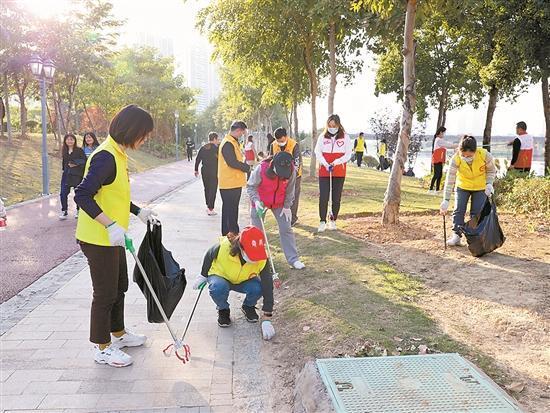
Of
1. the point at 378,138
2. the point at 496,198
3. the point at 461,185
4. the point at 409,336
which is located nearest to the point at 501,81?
the point at 496,198

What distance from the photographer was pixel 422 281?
17.8 feet

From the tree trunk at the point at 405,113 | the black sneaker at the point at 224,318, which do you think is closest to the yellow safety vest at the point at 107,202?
the black sneaker at the point at 224,318

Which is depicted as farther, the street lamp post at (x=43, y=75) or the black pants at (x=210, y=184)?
the street lamp post at (x=43, y=75)

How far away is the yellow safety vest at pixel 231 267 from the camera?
435 cm

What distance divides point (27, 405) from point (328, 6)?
32.3 ft

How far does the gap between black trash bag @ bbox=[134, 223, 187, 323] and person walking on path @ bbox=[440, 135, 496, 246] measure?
3609 mm

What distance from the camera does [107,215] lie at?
3562 mm

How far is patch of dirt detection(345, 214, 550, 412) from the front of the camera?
12.2 ft

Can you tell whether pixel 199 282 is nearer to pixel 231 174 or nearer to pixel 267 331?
pixel 267 331

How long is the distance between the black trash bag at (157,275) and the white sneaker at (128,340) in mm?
299

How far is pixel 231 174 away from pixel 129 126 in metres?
3.69

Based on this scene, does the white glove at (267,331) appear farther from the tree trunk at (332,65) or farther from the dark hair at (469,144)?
the tree trunk at (332,65)

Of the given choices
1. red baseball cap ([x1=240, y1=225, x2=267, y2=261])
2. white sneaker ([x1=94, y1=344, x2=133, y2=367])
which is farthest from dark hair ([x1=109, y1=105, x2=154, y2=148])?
white sneaker ([x1=94, y1=344, x2=133, y2=367])

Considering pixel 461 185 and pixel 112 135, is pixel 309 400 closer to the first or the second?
pixel 112 135
